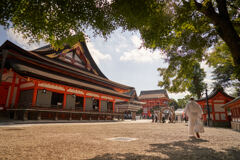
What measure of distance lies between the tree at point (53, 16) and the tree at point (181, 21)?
1.67ft

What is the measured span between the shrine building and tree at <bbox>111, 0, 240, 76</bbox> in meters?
9.02

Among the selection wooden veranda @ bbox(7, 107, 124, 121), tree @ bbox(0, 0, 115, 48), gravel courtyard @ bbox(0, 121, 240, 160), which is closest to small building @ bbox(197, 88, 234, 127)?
wooden veranda @ bbox(7, 107, 124, 121)

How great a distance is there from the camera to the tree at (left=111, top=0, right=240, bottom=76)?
3.87 m

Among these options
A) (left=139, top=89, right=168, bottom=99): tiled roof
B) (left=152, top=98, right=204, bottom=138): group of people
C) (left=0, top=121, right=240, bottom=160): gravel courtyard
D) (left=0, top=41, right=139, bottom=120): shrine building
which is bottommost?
(left=0, top=121, right=240, bottom=160): gravel courtyard

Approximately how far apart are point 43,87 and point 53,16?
1085 cm

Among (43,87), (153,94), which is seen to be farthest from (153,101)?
(43,87)

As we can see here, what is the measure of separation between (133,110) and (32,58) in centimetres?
2363

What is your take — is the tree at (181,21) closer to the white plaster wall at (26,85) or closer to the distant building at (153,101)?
the white plaster wall at (26,85)

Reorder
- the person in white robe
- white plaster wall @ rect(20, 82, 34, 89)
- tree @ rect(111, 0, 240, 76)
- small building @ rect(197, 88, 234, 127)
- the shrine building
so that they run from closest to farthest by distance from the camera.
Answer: tree @ rect(111, 0, 240, 76)
the person in white robe
the shrine building
white plaster wall @ rect(20, 82, 34, 89)
small building @ rect(197, 88, 234, 127)

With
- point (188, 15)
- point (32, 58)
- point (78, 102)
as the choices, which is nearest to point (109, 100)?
point (78, 102)

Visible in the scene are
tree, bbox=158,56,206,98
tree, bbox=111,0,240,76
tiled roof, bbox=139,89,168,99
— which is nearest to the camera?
tree, bbox=111,0,240,76

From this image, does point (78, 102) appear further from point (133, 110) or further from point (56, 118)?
point (133, 110)

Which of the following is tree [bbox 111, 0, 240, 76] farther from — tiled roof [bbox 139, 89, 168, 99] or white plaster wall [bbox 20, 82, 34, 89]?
tiled roof [bbox 139, 89, 168, 99]

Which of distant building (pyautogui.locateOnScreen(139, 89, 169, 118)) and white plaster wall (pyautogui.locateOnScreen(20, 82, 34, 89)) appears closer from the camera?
white plaster wall (pyautogui.locateOnScreen(20, 82, 34, 89))
